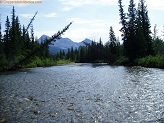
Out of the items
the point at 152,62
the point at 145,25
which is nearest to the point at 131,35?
the point at 145,25

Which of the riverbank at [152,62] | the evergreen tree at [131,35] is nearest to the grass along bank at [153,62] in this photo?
the riverbank at [152,62]

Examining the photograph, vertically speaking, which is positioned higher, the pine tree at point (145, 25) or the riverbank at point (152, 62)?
the pine tree at point (145, 25)

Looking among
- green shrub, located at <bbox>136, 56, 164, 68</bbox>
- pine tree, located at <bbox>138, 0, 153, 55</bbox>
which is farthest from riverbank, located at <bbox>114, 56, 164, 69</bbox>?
pine tree, located at <bbox>138, 0, 153, 55</bbox>

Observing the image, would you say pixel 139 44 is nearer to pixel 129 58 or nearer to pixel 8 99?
pixel 129 58

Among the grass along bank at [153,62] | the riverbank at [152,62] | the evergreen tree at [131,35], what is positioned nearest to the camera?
the grass along bank at [153,62]

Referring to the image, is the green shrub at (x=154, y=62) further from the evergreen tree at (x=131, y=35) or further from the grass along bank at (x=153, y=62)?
the evergreen tree at (x=131, y=35)

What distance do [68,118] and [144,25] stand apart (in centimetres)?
7187

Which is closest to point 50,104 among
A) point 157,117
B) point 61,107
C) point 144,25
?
point 61,107

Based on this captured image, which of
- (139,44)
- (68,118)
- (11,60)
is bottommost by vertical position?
(68,118)

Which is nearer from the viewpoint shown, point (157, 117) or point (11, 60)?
point (157, 117)

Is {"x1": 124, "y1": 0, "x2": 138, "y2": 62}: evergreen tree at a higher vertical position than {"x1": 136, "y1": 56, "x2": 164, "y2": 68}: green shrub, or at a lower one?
higher

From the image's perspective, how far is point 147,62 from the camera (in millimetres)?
54375

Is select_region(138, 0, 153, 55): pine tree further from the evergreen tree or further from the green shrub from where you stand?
the green shrub

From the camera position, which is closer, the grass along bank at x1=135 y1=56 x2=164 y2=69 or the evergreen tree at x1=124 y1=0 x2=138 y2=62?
the grass along bank at x1=135 y1=56 x2=164 y2=69
